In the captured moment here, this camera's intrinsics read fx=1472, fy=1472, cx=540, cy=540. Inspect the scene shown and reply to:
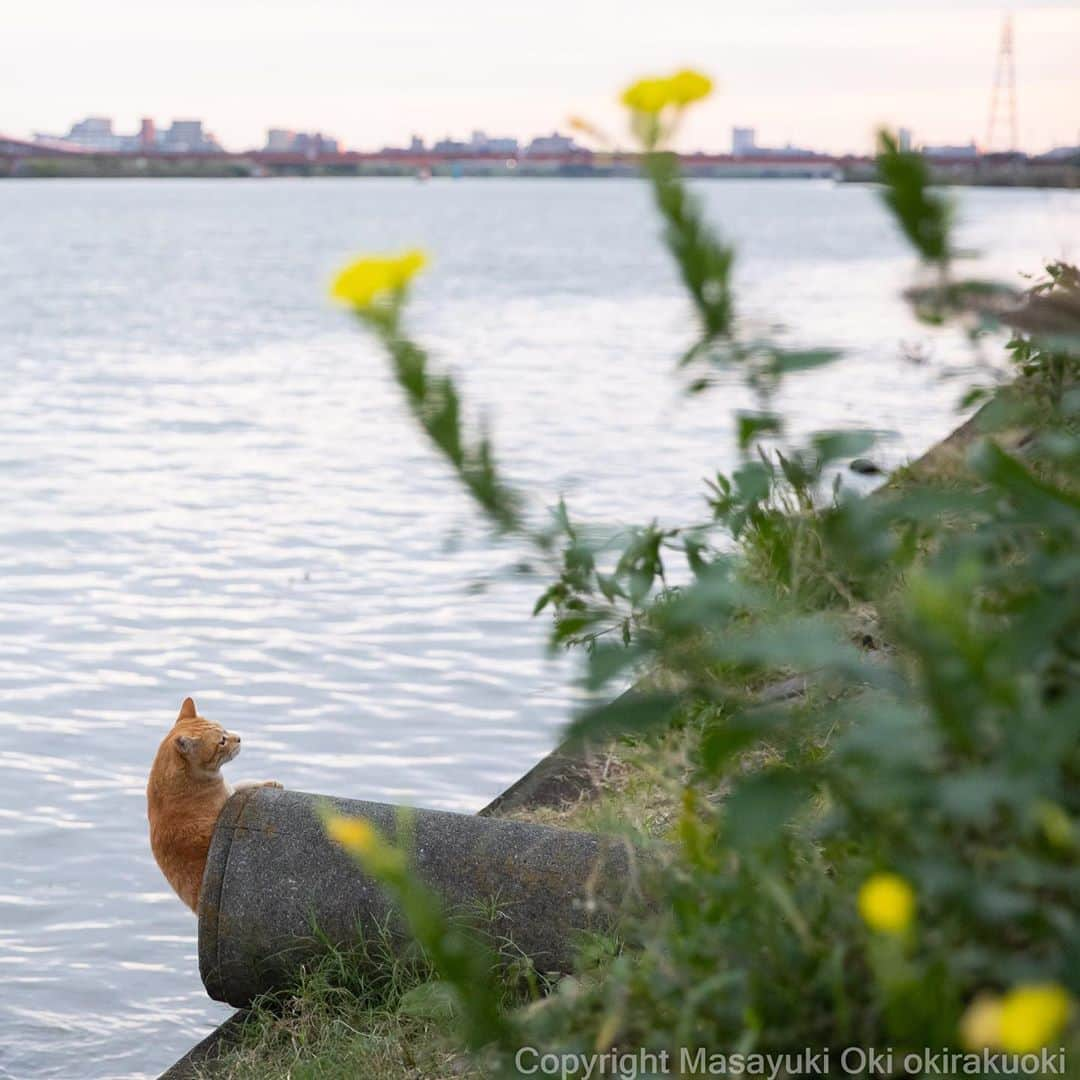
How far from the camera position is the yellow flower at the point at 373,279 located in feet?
4.01

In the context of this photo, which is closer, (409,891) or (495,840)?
(409,891)

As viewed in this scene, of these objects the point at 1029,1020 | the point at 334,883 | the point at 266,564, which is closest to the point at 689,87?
the point at 1029,1020

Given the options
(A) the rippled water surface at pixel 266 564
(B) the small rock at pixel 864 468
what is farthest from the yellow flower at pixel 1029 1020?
(B) the small rock at pixel 864 468

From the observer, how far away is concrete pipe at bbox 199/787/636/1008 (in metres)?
3.71

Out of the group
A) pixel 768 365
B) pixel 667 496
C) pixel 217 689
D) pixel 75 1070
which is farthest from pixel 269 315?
pixel 768 365

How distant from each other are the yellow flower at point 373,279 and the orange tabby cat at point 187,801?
324cm

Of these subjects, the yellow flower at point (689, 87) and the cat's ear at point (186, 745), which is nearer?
the yellow flower at point (689, 87)

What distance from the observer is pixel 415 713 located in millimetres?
7387

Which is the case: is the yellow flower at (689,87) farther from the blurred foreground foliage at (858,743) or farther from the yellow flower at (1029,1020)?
the yellow flower at (1029,1020)

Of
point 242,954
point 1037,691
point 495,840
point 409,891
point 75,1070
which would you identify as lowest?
point 75,1070

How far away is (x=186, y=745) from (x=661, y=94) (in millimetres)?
3776

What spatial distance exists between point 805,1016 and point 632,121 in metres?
0.88

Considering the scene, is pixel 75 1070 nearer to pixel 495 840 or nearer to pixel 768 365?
pixel 495 840

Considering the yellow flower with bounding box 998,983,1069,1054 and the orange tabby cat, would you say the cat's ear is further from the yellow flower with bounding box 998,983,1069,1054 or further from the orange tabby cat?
the yellow flower with bounding box 998,983,1069,1054
